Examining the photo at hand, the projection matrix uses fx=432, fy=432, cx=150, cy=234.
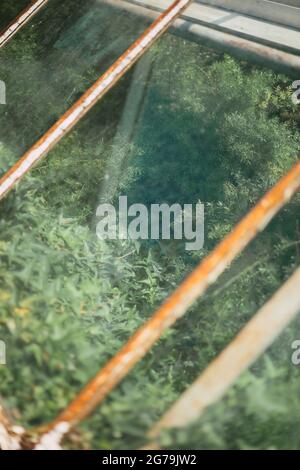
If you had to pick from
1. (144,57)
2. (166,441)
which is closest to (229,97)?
(144,57)

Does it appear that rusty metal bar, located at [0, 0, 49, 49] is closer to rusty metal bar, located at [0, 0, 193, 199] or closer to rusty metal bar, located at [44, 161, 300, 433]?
rusty metal bar, located at [0, 0, 193, 199]

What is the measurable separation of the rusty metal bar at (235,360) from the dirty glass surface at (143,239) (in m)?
0.04

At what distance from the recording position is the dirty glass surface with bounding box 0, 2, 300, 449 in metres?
1.49

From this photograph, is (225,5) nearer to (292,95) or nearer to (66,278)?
(292,95)

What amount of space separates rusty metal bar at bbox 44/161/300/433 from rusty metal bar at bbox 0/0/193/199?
3.98ft

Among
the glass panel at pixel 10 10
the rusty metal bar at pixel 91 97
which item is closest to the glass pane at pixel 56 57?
the glass panel at pixel 10 10

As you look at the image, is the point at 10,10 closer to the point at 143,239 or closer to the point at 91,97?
the point at 91,97

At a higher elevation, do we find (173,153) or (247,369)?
(173,153)

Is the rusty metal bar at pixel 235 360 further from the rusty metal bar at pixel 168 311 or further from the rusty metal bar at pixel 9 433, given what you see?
the rusty metal bar at pixel 9 433

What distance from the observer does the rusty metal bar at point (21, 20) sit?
142 inches

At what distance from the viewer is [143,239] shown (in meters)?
3.53

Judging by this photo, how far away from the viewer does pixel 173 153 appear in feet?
12.1

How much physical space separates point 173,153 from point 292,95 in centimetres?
105

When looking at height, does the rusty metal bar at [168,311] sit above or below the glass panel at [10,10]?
below
